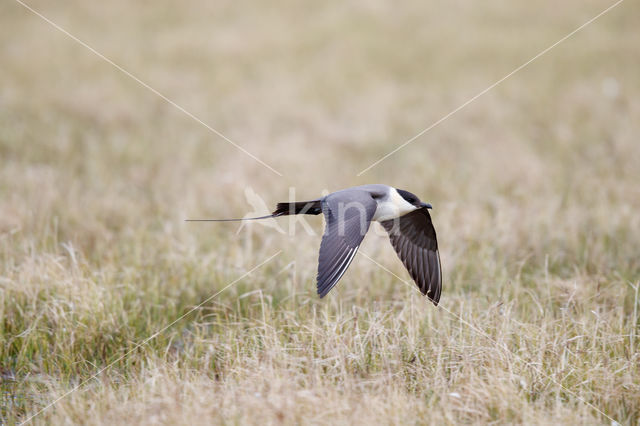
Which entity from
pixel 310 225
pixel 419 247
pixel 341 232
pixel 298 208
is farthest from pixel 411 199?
pixel 310 225

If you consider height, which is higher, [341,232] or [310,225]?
[341,232]

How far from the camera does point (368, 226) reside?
3.32 meters

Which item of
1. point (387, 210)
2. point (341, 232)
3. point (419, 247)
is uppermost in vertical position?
point (387, 210)

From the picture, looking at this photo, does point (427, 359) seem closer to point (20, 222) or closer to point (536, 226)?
point (536, 226)

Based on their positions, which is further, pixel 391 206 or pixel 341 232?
pixel 391 206

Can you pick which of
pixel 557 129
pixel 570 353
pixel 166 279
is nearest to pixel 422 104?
pixel 557 129

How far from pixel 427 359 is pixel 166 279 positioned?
2.07 m

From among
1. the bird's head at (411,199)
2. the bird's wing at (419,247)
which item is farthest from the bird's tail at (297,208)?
the bird's wing at (419,247)

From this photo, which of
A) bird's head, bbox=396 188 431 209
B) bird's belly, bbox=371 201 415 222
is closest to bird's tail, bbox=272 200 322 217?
bird's belly, bbox=371 201 415 222

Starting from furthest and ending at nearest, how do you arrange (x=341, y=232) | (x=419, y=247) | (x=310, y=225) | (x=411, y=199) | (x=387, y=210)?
(x=310, y=225) → (x=419, y=247) → (x=411, y=199) → (x=387, y=210) → (x=341, y=232)

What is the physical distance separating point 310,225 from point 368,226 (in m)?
2.67

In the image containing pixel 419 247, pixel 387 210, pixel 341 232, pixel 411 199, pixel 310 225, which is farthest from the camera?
pixel 310 225

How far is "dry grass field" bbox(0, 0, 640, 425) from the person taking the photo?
317 centimetres

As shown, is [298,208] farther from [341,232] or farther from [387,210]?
[341,232]
